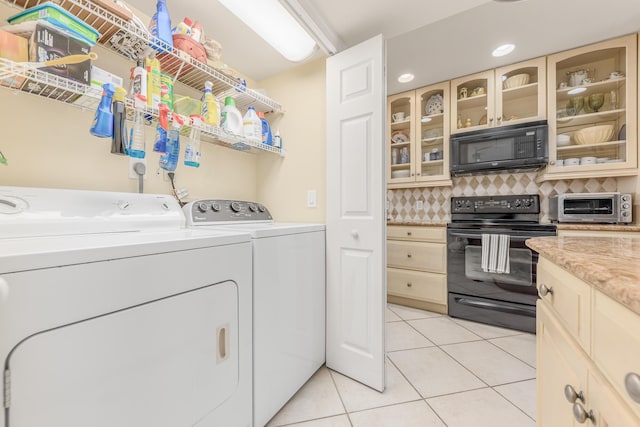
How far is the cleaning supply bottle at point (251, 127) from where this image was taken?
1669 mm

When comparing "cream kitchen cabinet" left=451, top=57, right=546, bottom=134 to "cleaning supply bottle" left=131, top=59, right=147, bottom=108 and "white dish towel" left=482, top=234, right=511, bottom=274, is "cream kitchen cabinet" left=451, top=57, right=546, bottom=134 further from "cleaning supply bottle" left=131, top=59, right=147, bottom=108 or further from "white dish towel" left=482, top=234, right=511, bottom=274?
"cleaning supply bottle" left=131, top=59, right=147, bottom=108

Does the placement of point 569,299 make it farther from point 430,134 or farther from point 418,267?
point 430,134

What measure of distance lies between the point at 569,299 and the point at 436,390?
1182 millimetres

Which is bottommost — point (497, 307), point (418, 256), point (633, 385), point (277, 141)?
point (497, 307)

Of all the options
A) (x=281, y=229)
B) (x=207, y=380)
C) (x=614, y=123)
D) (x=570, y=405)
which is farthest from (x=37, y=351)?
(x=614, y=123)

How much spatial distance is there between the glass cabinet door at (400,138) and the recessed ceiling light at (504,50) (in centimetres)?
85

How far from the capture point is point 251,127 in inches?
66.0

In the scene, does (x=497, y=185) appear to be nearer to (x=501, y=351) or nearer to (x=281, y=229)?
(x=501, y=351)

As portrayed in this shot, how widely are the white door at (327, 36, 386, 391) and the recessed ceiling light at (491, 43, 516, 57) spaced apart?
4.79 ft

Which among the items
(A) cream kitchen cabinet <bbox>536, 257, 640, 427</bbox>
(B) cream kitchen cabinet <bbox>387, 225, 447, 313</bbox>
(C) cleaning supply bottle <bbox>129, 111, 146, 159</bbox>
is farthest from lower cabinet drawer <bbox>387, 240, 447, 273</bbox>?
(C) cleaning supply bottle <bbox>129, 111, 146, 159</bbox>

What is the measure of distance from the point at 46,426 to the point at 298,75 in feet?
6.69

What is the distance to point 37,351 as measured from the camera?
0.55 metres

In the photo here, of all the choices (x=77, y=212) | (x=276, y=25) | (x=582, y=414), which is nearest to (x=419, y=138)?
(x=276, y=25)

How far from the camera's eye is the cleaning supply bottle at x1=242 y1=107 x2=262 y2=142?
1.67 metres
